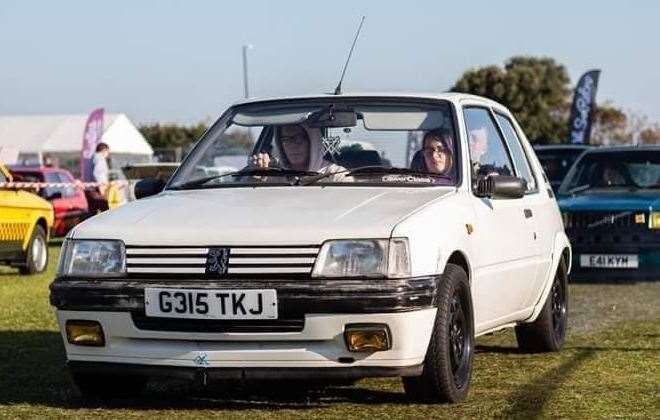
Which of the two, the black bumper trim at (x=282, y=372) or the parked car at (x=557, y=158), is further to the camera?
the parked car at (x=557, y=158)

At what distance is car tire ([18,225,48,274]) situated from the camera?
17.9 meters

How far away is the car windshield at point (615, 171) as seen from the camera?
627 inches

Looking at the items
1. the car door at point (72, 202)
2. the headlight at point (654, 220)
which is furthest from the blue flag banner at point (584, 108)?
the headlight at point (654, 220)

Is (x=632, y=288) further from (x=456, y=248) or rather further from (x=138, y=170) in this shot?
(x=138, y=170)

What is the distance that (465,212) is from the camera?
7031 millimetres

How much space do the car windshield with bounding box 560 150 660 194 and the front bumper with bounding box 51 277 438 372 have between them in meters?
10.1

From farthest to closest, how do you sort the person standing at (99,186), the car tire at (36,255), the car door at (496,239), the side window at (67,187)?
1. the side window at (67,187)
2. the person standing at (99,186)
3. the car tire at (36,255)
4. the car door at (496,239)

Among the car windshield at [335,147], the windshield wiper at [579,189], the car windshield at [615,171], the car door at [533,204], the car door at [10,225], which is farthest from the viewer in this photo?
the car door at [10,225]

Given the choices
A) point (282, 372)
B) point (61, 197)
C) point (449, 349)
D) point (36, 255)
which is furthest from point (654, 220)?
point (61, 197)

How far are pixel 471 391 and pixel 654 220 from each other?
8297mm

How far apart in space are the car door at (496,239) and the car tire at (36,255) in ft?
34.6

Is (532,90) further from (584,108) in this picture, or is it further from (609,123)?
(584,108)

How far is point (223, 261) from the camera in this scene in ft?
20.5

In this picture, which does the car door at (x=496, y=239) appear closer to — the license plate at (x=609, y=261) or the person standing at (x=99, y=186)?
the license plate at (x=609, y=261)
